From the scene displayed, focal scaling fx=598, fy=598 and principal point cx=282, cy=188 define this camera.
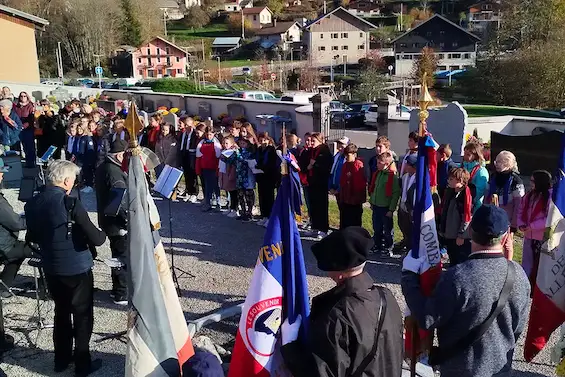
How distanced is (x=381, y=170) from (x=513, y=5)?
4830 centimetres

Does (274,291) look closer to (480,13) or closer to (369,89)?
(369,89)

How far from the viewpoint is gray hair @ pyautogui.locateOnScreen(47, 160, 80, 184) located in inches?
220

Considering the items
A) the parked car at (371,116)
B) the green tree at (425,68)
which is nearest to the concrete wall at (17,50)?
the parked car at (371,116)

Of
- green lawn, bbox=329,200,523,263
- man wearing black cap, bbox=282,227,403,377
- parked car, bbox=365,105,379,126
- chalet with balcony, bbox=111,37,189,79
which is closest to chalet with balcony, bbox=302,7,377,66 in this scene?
chalet with balcony, bbox=111,37,189,79

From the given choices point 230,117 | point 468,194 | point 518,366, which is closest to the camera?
point 518,366

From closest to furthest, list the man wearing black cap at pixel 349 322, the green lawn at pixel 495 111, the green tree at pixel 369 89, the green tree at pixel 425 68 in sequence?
1. the man wearing black cap at pixel 349 322
2. the green tree at pixel 425 68
3. the green lawn at pixel 495 111
4. the green tree at pixel 369 89

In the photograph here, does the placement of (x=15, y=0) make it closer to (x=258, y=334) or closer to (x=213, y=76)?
(x=213, y=76)

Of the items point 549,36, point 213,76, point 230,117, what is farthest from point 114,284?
point 213,76

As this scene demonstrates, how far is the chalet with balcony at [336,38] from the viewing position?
8194cm

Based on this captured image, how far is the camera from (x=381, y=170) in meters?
9.31

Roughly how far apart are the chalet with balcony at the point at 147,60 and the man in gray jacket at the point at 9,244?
65.9 meters

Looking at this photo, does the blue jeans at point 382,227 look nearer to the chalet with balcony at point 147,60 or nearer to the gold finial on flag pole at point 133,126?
the gold finial on flag pole at point 133,126

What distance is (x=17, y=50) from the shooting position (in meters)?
32.5

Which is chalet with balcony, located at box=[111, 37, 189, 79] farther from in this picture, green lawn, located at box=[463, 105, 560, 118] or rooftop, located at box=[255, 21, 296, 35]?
green lawn, located at box=[463, 105, 560, 118]
